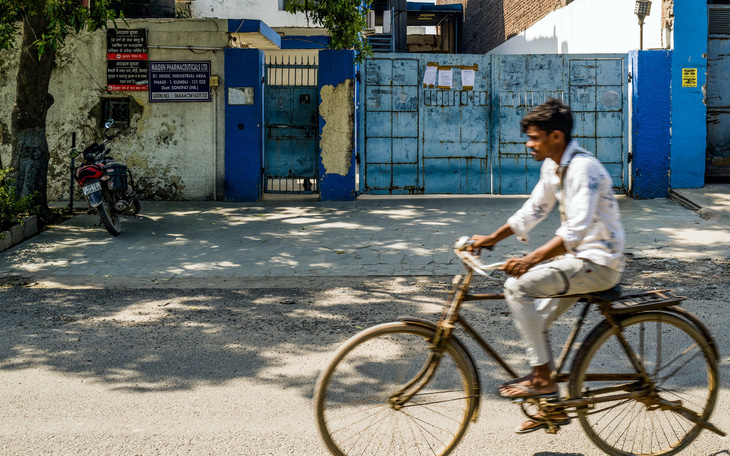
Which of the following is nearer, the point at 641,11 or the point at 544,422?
the point at 544,422

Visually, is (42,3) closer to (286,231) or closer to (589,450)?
(286,231)

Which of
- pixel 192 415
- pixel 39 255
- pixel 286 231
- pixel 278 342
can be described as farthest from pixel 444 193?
pixel 192 415

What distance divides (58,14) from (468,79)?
6.43 meters

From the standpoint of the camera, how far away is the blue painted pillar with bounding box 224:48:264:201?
41.0 ft

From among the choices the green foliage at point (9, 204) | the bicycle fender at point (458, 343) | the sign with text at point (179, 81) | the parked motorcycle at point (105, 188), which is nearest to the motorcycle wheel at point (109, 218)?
the parked motorcycle at point (105, 188)

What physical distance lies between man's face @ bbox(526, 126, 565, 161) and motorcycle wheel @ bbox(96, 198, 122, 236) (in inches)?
292

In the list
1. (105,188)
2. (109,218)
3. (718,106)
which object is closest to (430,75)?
(718,106)

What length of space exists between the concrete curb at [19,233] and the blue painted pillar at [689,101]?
31.8 feet

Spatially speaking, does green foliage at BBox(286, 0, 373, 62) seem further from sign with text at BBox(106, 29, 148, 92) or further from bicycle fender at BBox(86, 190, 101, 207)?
bicycle fender at BBox(86, 190, 101, 207)

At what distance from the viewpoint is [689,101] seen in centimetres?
1212

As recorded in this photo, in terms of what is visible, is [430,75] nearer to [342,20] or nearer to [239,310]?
[342,20]

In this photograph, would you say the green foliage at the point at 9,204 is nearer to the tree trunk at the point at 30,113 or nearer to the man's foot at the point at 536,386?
the tree trunk at the point at 30,113

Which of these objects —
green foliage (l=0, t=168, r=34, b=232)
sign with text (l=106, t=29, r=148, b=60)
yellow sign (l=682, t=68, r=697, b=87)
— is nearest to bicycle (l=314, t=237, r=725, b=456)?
green foliage (l=0, t=168, r=34, b=232)

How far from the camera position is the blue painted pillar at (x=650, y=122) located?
12.1 metres
